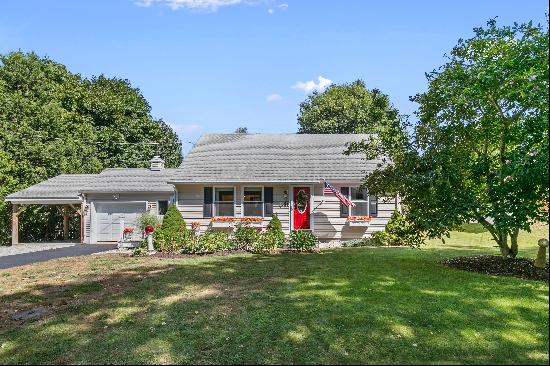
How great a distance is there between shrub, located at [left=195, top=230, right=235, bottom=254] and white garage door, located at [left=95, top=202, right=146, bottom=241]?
7.79 m

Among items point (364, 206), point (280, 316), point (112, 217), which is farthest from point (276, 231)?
point (280, 316)

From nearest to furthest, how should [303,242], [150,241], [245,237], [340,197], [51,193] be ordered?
[303,242] < [150,241] < [245,237] < [340,197] < [51,193]

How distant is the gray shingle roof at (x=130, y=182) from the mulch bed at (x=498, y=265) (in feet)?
47.8

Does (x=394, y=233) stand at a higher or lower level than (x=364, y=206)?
lower

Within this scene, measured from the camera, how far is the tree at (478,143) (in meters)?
9.11

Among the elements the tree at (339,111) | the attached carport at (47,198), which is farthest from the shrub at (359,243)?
the tree at (339,111)

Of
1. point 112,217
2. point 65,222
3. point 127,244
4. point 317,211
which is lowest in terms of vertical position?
point 127,244

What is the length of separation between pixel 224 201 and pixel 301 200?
3635 mm

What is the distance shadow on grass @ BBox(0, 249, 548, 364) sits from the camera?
5.12 meters

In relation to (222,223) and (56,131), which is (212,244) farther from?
(56,131)

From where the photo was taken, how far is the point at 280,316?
668 cm

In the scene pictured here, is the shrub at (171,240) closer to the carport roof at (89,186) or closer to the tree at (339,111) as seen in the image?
the carport roof at (89,186)

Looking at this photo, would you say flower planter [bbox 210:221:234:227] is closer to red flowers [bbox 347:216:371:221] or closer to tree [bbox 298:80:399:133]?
red flowers [bbox 347:216:371:221]

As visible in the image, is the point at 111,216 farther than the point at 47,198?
Yes
